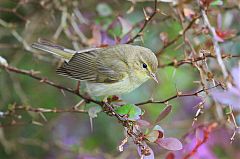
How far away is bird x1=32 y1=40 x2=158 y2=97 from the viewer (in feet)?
8.67


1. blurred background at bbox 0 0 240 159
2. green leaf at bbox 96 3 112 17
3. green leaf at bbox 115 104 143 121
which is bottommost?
blurred background at bbox 0 0 240 159

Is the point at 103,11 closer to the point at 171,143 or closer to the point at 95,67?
the point at 95,67

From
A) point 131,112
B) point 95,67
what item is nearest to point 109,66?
point 95,67

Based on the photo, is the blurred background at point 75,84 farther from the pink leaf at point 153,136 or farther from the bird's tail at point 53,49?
the pink leaf at point 153,136

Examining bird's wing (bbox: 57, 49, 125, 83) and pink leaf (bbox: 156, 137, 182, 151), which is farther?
bird's wing (bbox: 57, 49, 125, 83)

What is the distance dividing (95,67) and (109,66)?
0.25 ft

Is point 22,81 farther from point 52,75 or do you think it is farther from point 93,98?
point 93,98

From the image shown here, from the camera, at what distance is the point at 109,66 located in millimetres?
2721

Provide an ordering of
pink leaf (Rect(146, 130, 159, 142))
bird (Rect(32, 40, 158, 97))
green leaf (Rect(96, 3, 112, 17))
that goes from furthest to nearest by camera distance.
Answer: green leaf (Rect(96, 3, 112, 17)) → bird (Rect(32, 40, 158, 97)) → pink leaf (Rect(146, 130, 159, 142))

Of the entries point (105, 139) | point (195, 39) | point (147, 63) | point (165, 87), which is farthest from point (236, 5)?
point (105, 139)

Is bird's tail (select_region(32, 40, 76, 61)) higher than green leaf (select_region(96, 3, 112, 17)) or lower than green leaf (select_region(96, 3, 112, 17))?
lower

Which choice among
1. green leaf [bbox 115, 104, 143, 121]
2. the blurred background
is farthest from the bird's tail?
green leaf [bbox 115, 104, 143, 121]

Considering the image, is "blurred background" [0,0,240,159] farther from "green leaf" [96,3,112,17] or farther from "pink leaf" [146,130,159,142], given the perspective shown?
"pink leaf" [146,130,159,142]

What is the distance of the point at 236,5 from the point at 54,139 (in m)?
1.45
